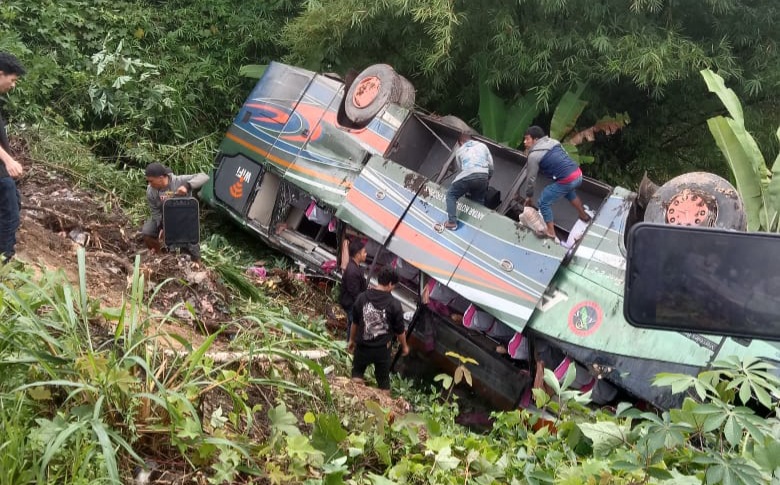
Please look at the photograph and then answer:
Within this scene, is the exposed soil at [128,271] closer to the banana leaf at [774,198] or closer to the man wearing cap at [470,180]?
the man wearing cap at [470,180]

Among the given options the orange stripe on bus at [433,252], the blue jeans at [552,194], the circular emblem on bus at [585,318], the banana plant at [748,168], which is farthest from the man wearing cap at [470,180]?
the banana plant at [748,168]

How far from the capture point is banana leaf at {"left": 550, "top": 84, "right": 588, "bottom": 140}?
9.24 meters

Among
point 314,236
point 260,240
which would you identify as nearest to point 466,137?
point 314,236

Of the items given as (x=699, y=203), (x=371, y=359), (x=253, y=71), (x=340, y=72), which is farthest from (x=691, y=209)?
(x=253, y=71)

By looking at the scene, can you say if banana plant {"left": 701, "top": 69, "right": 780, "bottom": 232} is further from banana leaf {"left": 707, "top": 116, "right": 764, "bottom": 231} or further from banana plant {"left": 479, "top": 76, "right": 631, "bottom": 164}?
banana plant {"left": 479, "top": 76, "right": 631, "bottom": 164}

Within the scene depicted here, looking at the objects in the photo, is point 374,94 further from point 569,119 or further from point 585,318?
point 585,318

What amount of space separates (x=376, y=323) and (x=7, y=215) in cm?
262

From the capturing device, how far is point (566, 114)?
30.3ft

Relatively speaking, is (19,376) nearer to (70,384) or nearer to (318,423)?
(70,384)

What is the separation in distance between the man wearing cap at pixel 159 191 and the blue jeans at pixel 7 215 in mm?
1656

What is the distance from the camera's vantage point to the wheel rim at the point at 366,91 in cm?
834

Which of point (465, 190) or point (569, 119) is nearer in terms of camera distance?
point (465, 190)

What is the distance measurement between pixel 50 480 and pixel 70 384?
348 mm

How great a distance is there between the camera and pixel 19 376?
3.00 metres
